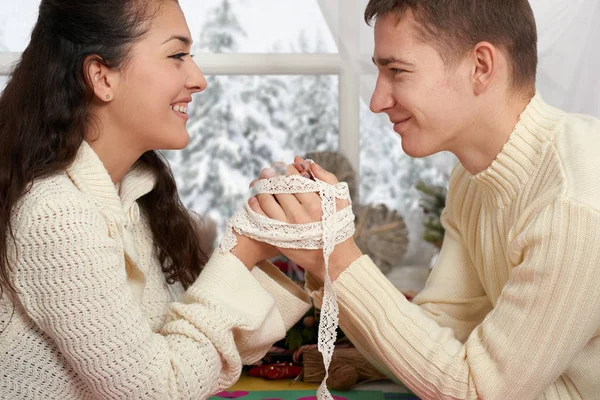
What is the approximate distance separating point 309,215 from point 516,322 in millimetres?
412

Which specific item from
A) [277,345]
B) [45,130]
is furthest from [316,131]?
[45,130]

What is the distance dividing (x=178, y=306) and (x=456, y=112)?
0.65 meters

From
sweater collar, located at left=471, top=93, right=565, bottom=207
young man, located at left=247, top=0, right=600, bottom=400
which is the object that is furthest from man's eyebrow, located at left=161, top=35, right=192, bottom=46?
sweater collar, located at left=471, top=93, right=565, bottom=207

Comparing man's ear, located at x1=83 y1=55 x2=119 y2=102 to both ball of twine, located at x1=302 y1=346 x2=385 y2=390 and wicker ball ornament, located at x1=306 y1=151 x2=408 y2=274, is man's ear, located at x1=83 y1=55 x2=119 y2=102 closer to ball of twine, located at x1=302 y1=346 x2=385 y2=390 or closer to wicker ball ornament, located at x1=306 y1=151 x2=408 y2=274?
ball of twine, located at x1=302 y1=346 x2=385 y2=390

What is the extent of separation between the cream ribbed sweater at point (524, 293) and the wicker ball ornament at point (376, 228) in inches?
31.8

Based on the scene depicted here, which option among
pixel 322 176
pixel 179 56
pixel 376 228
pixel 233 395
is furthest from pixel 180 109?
pixel 376 228

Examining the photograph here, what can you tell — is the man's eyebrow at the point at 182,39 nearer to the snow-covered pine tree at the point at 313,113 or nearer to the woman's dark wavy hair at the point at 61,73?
the woman's dark wavy hair at the point at 61,73

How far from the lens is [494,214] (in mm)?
1602

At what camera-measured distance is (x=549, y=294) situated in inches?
53.0

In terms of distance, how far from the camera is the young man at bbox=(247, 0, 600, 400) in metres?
1.35

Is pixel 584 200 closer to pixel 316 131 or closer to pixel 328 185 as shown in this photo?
pixel 328 185

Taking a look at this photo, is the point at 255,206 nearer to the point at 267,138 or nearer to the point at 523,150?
the point at 523,150

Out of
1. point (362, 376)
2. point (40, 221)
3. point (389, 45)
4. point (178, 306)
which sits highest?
point (389, 45)

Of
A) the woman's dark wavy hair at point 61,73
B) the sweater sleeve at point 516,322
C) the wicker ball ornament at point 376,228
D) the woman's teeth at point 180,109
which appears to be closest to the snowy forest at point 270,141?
the wicker ball ornament at point 376,228
